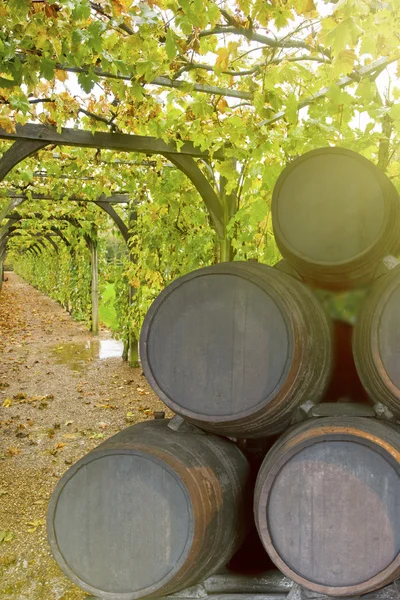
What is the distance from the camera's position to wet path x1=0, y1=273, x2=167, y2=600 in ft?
12.4

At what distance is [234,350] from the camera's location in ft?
6.81

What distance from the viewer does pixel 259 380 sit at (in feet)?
6.68

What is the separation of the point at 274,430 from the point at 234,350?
0.39m

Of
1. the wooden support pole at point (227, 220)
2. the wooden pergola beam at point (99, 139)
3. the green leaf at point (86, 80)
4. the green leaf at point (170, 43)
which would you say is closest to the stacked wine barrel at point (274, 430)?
the green leaf at point (170, 43)

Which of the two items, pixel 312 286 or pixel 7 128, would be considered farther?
pixel 7 128

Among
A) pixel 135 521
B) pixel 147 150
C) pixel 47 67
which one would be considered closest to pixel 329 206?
pixel 135 521

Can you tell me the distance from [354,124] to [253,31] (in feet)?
2.91

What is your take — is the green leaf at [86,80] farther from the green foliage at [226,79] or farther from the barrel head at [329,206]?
the barrel head at [329,206]

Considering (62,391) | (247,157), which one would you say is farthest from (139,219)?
(247,157)

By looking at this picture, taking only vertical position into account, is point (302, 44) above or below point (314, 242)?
above

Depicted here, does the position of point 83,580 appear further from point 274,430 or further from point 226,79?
point 226,79

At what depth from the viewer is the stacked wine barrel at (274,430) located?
1759 mm

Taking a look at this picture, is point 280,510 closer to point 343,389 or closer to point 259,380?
point 259,380

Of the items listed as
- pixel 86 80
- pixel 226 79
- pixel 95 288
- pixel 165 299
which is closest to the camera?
Answer: pixel 165 299
